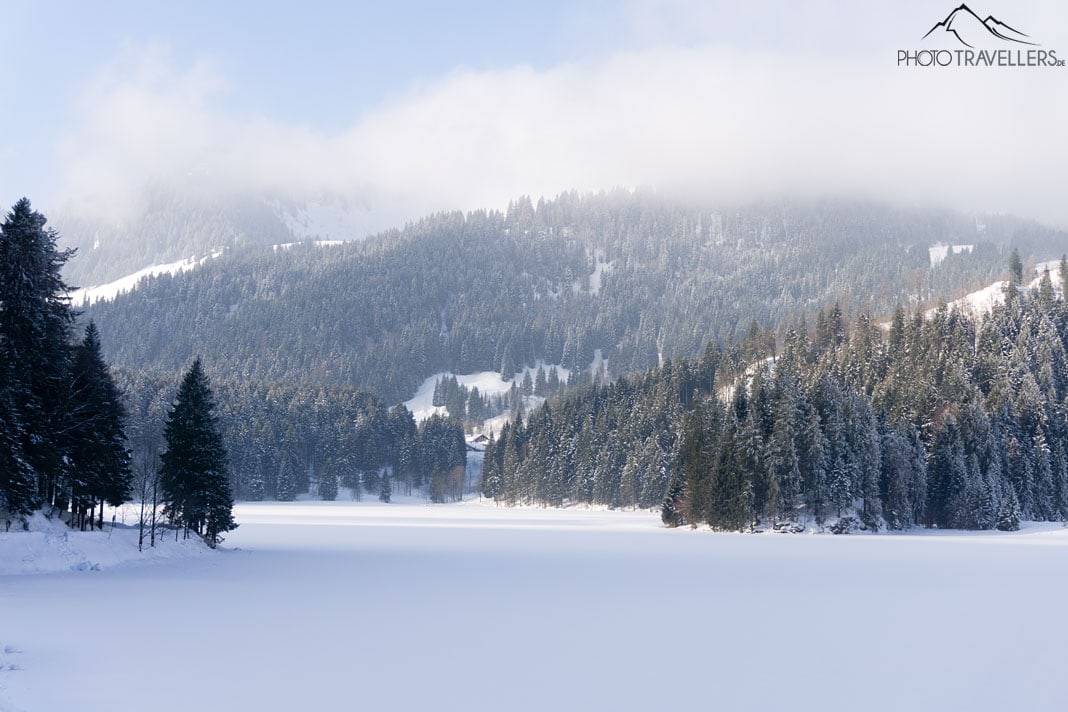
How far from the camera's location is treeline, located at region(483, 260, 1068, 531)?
258 feet

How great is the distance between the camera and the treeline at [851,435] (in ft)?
258

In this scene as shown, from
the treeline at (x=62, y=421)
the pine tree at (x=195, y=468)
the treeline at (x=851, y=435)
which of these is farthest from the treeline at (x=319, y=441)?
the treeline at (x=62, y=421)

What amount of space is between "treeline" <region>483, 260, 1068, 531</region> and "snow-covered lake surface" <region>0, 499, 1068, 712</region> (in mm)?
36753

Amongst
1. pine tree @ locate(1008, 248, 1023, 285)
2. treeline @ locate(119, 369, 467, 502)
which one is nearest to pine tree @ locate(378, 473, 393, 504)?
treeline @ locate(119, 369, 467, 502)

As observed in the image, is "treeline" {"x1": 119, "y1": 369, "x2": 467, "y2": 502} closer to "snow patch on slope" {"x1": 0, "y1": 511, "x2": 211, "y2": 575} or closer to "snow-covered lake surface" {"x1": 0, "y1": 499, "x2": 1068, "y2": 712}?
"snow patch on slope" {"x1": 0, "y1": 511, "x2": 211, "y2": 575}

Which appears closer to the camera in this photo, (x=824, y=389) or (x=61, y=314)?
(x=61, y=314)

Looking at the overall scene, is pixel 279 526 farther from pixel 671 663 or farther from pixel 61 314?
pixel 671 663

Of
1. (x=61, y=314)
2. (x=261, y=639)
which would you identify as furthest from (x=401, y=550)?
(x=261, y=639)

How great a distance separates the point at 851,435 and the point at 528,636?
6886 cm

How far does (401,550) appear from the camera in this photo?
49.3 metres

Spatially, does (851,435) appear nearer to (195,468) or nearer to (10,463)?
(195,468)

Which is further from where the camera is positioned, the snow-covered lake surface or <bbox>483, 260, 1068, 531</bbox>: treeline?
<bbox>483, 260, 1068, 531</bbox>: treeline

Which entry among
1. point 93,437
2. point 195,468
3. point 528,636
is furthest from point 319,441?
point 528,636

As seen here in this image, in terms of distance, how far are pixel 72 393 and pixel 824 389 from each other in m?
69.2
